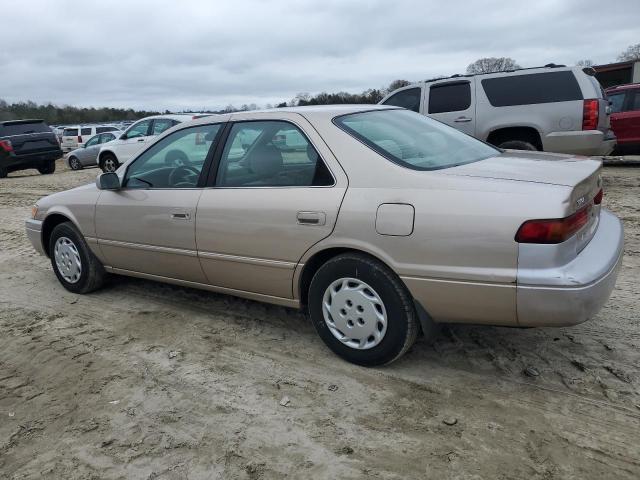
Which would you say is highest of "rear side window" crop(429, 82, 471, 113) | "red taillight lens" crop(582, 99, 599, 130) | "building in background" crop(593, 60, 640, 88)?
"building in background" crop(593, 60, 640, 88)

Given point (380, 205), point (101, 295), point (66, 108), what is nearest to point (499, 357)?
point (380, 205)

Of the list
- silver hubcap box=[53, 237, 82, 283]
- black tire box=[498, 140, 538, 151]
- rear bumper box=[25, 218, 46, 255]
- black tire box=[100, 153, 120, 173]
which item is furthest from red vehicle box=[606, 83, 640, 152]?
black tire box=[100, 153, 120, 173]

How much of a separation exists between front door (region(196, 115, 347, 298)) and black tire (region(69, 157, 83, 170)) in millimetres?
16969

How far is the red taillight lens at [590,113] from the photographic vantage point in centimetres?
754

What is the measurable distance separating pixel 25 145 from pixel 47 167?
1171 millimetres

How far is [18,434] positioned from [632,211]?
22.5 feet

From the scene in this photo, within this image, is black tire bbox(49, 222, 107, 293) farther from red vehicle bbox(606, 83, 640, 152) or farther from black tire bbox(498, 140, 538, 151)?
red vehicle bbox(606, 83, 640, 152)

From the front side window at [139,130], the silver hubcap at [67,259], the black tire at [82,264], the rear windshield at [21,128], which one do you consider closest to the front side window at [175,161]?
the black tire at [82,264]

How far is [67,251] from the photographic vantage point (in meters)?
4.76

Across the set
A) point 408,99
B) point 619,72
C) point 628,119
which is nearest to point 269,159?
point 408,99

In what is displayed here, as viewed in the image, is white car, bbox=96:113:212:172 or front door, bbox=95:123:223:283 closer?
front door, bbox=95:123:223:283

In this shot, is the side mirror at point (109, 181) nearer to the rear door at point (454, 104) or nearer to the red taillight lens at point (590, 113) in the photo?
the rear door at point (454, 104)

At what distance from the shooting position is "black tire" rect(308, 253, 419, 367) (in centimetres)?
291

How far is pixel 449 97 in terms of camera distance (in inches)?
341
